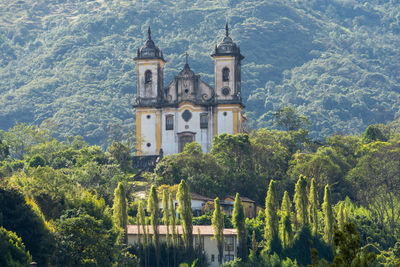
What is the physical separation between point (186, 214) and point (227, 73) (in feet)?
86.5

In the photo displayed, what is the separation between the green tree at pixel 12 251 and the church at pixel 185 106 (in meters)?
42.9

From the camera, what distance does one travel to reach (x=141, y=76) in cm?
9700

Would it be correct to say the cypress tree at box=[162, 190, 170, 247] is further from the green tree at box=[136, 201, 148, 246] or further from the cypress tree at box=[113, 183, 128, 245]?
the cypress tree at box=[113, 183, 128, 245]

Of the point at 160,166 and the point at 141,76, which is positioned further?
the point at 141,76

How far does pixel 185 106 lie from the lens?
94938mm

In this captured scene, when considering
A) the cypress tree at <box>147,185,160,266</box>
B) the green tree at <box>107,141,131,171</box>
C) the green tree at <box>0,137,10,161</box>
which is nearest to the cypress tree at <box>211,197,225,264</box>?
the cypress tree at <box>147,185,160,266</box>

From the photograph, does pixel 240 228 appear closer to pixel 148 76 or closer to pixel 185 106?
pixel 185 106

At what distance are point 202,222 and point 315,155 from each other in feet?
42.0

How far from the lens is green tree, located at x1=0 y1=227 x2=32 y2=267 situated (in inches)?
1927

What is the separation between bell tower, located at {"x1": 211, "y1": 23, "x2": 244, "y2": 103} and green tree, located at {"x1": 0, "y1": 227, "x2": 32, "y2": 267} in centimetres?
4553

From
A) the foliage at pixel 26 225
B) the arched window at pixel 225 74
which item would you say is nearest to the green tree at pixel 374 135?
the arched window at pixel 225 74

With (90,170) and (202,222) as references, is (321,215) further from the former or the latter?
(90,170)

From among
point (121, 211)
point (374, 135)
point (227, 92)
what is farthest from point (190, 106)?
point (121, 211)

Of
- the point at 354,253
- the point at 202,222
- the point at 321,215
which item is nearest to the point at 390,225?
the point at 321,215
